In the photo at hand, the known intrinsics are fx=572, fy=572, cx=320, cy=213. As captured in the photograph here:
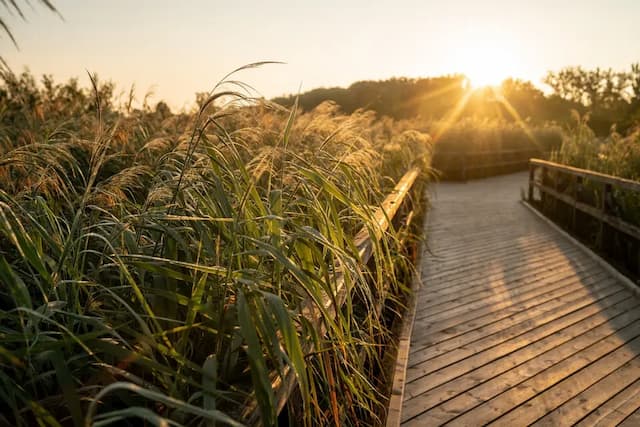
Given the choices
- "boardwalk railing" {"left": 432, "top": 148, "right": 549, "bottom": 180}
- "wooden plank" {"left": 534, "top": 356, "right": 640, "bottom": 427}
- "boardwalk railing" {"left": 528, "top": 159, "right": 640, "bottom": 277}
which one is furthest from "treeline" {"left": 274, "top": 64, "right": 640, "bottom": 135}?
"wooden plank" {"left": 534, "top": 356, "right": 640, "bottom": 427}

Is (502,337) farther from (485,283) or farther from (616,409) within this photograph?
(485,283)

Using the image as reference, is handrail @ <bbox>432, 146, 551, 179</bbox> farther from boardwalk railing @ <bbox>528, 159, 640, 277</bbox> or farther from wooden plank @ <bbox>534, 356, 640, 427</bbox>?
wooden plank @ <bbox>534, 356, 640, 427</bbox>

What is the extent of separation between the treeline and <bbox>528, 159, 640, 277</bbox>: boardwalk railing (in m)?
30.1

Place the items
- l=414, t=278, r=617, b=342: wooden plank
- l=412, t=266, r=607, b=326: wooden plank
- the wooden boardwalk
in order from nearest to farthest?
the wooden boardwalk, l=414, t=278, r=617, b=342: wooden plank, l=412, t=266, r=607, b=326: wooden plank

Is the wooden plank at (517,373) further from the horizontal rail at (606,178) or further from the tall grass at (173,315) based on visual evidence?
the horizontal rail at (606,178)

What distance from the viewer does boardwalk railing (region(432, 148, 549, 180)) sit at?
17625mm

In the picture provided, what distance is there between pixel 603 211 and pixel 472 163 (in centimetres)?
1237

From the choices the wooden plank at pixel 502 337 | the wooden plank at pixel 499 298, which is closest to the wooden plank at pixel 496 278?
the wooden plank at pixel 499 298

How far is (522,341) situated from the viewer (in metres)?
3.58

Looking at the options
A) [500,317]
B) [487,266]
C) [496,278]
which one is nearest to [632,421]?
[500,317]

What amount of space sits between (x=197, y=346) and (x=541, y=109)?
5461cm

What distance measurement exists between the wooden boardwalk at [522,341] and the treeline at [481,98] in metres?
33.1

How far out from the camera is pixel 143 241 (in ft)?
5.96

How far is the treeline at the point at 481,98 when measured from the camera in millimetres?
41719
